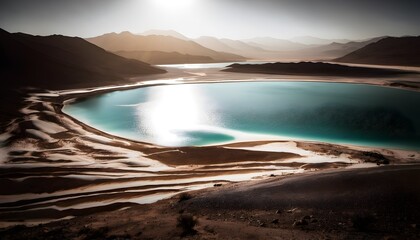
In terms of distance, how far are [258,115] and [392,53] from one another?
8013 cm

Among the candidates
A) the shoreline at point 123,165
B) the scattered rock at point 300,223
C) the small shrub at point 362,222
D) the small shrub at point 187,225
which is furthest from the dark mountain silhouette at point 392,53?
the small shrub at point 187,225

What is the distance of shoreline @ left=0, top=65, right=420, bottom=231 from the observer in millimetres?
11820

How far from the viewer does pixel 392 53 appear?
9088cm

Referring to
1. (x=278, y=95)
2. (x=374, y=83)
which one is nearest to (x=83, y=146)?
(x=278, y=95)

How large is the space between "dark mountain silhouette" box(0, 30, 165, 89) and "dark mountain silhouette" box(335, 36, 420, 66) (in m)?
62.5

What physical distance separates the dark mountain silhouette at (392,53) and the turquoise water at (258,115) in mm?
47508

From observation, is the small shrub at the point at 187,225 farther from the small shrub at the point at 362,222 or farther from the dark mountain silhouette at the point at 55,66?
the dark mountain silhouette at the point at 55,66

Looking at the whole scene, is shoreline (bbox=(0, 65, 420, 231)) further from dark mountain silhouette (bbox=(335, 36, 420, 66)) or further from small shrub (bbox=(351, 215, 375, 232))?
dark mountain silhouette (bbox=(335, 36, 420, 66))

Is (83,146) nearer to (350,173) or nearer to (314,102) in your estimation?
(350,173)

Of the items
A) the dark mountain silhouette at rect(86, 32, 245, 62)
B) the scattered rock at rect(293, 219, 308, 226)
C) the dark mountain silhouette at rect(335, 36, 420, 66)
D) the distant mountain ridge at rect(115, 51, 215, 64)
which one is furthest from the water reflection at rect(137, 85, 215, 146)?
the dark mountain silhouette at rect(86, 32, 245, 62)

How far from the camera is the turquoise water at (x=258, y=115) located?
2189 cm

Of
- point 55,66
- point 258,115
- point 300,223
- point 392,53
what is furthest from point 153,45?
point 300,223

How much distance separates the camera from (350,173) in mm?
9719

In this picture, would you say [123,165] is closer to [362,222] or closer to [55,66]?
[362,222]
